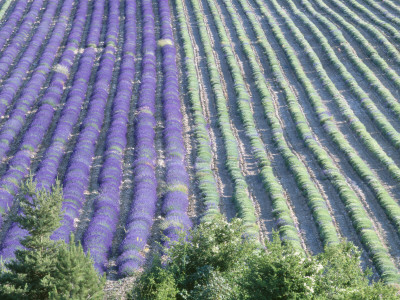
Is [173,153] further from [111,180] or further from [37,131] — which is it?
[37,131]

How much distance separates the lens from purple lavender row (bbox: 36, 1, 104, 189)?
24.2m

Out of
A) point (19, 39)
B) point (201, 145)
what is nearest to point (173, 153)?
point (201, 145)

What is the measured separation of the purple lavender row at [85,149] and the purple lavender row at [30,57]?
4.19 meters

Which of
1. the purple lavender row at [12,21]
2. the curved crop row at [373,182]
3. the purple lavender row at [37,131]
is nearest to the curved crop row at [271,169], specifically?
the curved crop row at [373,182]

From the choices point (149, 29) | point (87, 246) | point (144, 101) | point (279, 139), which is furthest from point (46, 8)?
point (87, 246)

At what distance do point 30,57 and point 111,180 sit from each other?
18.2 metres

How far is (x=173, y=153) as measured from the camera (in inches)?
1033

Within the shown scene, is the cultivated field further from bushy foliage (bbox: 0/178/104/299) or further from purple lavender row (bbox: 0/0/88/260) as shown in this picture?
bushy foliage (bbox: 0/178/104/299)

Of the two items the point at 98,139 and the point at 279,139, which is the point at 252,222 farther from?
the point at 98,139

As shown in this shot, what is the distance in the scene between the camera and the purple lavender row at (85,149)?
21.4m

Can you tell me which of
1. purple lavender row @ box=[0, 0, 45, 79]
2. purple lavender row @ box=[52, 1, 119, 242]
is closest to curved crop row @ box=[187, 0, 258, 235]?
purple lavender row @ box=[52, 1, 119, 242]

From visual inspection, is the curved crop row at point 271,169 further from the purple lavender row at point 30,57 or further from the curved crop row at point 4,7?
the curved crop row at point 4,7

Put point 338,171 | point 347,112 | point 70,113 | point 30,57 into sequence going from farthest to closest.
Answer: point 30,57 → point 347,112 → point 70,113 → point 338,171

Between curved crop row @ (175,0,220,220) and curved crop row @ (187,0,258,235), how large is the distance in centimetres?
98
